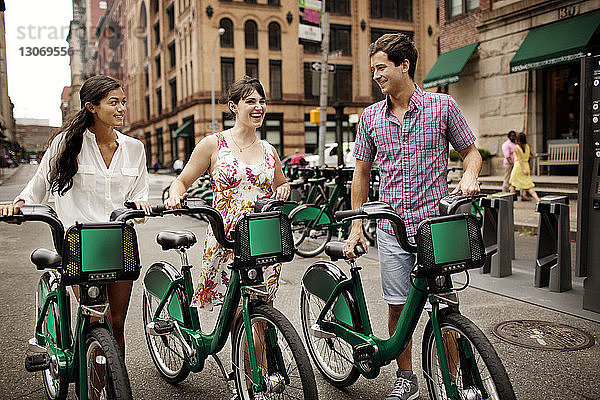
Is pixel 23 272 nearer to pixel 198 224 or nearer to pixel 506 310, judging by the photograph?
pixel 198 224

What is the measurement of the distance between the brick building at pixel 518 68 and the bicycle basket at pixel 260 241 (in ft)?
45.5

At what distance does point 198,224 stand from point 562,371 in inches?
403

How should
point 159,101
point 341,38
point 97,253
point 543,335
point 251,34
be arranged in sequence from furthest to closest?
point 159,101, point 341,38, point 251,34, point 543,335, point 97,253

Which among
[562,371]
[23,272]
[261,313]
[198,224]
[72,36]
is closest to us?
[261,313]

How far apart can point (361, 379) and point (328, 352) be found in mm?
331

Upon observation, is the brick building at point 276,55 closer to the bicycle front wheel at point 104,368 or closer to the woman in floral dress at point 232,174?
the woman in floral dress at point 232,174

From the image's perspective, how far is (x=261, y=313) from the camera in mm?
3062

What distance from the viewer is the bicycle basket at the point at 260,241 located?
3.06 metres

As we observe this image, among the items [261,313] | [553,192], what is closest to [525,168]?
[553,192]

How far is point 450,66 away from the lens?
62.3ft

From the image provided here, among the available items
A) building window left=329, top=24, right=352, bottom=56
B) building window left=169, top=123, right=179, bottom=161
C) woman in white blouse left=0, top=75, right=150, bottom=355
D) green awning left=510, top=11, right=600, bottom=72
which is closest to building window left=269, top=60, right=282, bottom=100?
building window left=329, top=24, right=352, bottom=56

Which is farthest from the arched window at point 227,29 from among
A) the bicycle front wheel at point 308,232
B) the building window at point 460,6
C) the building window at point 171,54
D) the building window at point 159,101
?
the bicycle front wheel at point 308,232

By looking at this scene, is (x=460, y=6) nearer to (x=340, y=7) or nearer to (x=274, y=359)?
(x=274, y=359)

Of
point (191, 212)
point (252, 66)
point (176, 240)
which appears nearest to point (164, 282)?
point (176, 240)
